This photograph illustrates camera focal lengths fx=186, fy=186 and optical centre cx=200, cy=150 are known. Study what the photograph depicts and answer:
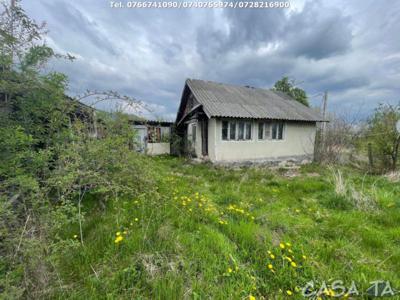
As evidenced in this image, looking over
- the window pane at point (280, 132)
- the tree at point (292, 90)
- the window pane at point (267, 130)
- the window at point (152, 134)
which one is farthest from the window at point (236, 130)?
the tree at point (292, 90)

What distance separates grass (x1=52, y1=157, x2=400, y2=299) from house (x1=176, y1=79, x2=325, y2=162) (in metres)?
6.29

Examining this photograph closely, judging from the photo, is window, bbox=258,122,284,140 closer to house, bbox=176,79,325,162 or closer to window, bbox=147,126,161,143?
house, bbox=176,79,325,162

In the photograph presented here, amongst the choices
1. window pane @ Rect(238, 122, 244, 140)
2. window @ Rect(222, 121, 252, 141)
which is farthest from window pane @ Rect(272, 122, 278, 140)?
window pane @ Rect(238, 122, 244, 140)

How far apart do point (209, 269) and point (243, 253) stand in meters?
0.62

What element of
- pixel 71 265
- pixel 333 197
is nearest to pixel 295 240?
pixel 333 197

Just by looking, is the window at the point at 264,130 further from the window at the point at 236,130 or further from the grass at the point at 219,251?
the grass at the point at 219,251

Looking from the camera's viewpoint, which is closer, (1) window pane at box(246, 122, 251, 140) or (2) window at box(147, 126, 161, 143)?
(2) window at box(147, 126, 161, 143)

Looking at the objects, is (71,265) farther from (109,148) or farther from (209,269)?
(109,148)

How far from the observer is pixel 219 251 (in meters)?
2.51

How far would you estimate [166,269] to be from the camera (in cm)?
214

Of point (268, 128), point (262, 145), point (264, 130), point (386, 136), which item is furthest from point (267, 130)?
point (386, 136)

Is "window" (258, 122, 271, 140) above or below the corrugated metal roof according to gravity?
below

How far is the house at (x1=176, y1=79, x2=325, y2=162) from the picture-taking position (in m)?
10.2

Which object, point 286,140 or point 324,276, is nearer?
point 324,276
